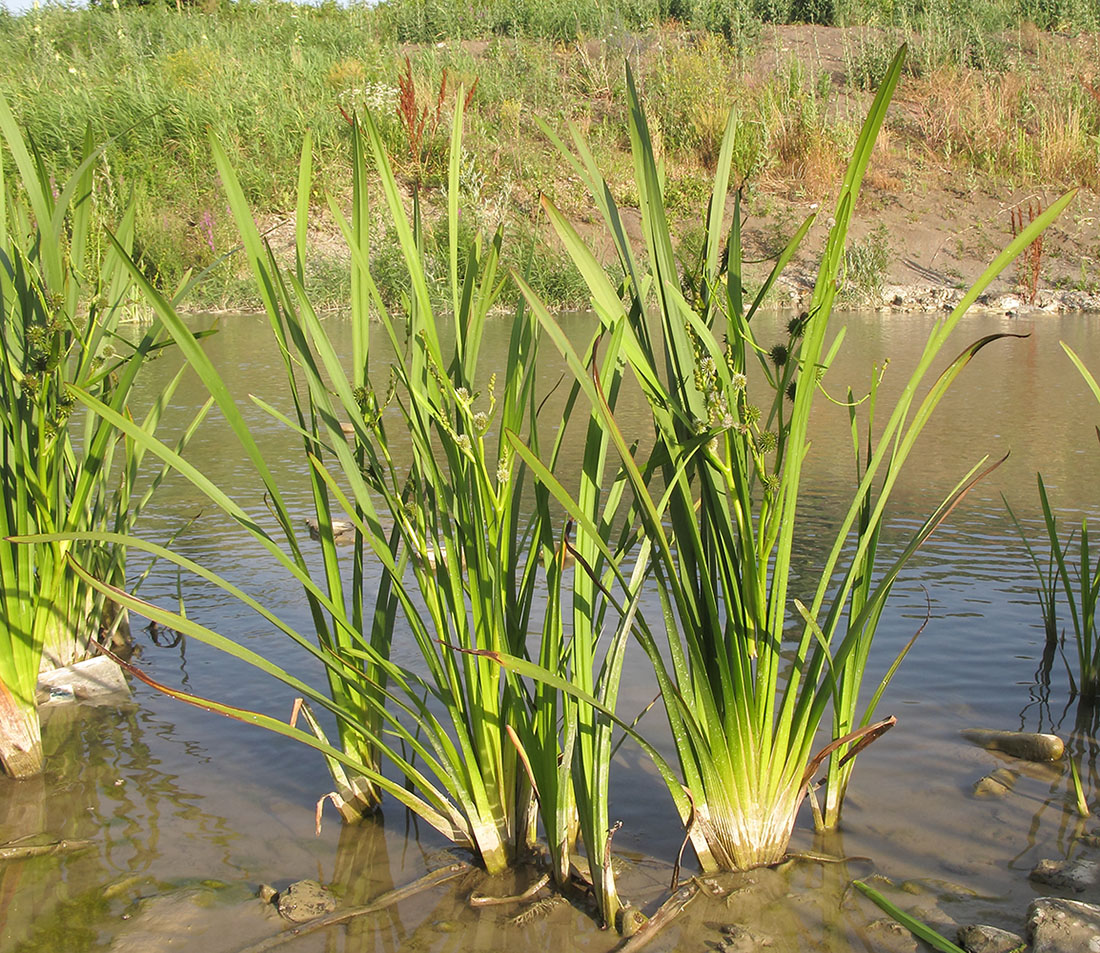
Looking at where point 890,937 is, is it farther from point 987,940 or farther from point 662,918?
point 662,918

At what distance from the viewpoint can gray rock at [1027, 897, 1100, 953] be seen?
51.0 inches

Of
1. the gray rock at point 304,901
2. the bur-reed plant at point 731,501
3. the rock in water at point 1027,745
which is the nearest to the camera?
the bur-reed plant at point 731,501

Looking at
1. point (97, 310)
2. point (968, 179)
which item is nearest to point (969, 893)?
point (97, 310)

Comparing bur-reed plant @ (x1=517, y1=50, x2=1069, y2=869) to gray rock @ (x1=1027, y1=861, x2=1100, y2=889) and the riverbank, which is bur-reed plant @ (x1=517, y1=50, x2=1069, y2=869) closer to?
gray rock @ (x1=1027, y1=861, x2=1100, y2=889)

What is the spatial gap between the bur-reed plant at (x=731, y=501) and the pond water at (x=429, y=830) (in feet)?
0.50

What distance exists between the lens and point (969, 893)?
1520mm

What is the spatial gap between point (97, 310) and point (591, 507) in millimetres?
1105

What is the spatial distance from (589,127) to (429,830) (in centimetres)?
1352

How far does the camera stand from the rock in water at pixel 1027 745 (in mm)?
1925

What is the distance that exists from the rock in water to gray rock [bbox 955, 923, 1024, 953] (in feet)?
2.07

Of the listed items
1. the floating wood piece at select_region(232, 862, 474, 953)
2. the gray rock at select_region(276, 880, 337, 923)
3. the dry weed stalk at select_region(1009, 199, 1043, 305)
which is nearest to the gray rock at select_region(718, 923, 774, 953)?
the floating wood piece at select_region(232, 862, 474, 953)

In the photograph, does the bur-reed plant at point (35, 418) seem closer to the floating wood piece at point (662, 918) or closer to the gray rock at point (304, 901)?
the gray rock at point (304, 901)

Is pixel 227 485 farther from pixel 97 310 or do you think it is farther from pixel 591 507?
pixel 591 507

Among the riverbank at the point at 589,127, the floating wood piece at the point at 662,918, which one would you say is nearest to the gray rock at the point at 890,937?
the floating wood piece at the point at 662,918
